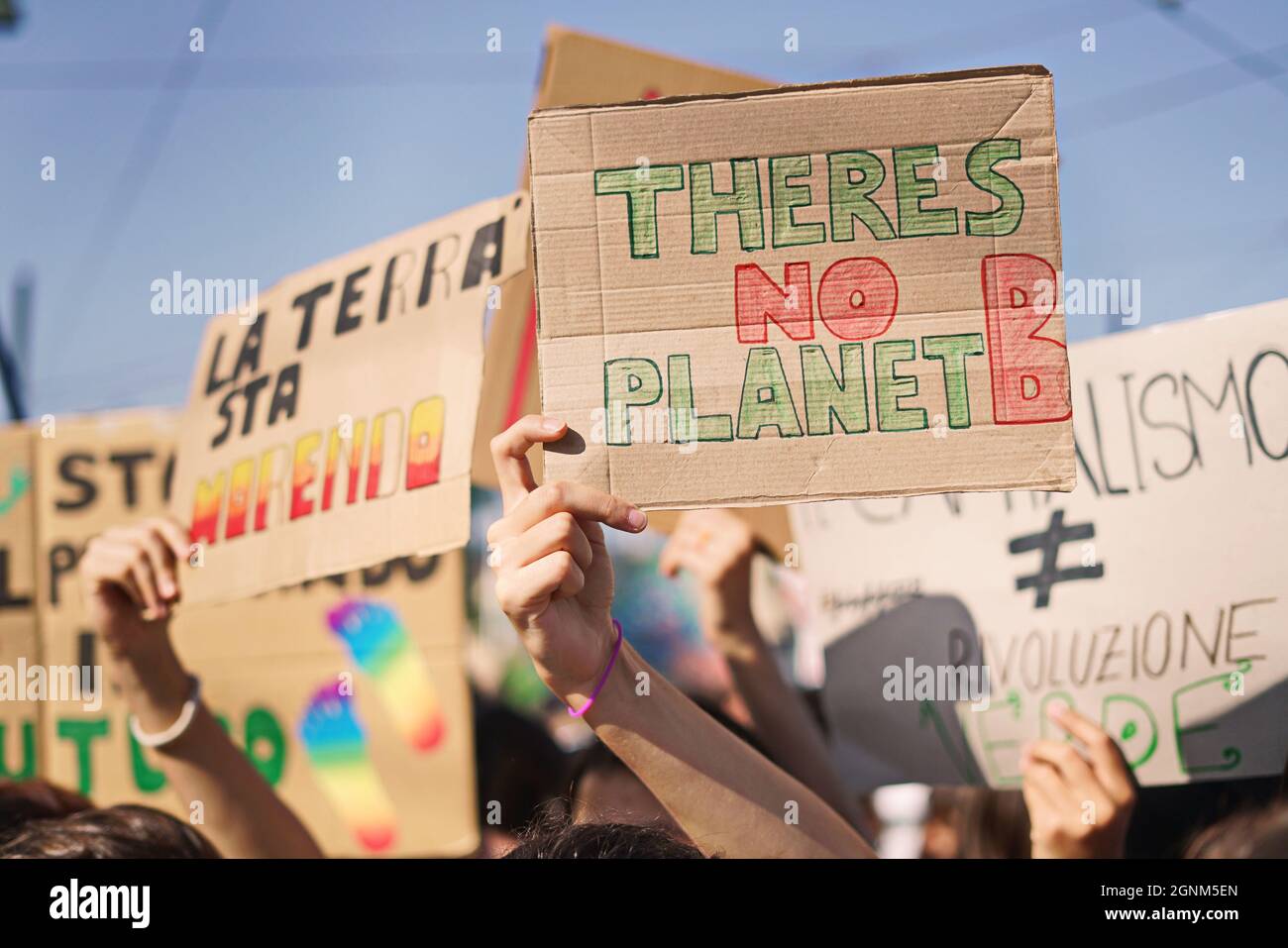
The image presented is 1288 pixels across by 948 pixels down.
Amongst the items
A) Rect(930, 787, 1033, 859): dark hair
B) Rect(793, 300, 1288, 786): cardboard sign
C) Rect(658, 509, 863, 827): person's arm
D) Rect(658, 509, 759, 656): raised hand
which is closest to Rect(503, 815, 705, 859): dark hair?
Rect(658, 509, 863, 827): person's arm

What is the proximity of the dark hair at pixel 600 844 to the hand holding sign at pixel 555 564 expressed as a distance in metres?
0.17

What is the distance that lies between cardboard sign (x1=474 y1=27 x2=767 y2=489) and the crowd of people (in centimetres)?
52

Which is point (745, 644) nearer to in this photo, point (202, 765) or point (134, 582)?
point (202, 765)

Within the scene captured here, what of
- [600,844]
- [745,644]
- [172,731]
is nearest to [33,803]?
[172,731]

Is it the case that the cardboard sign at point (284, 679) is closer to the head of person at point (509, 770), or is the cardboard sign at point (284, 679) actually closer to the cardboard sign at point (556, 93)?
the head of person at point (509, 770)

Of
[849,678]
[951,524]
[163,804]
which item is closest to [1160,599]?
[951,524]

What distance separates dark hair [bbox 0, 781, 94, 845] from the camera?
6.92 ft

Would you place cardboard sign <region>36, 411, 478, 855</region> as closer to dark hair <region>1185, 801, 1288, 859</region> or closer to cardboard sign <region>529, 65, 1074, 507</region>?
cardboard sign <region>529, 65, 1074, 507</region>

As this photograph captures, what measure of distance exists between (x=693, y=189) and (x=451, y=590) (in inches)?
73.9

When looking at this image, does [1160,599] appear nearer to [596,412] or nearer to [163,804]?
[596,412]

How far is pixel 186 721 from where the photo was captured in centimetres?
205

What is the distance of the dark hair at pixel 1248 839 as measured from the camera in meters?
1.72

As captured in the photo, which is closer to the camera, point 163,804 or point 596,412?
point 596,412

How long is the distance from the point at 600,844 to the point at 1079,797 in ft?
2.70
